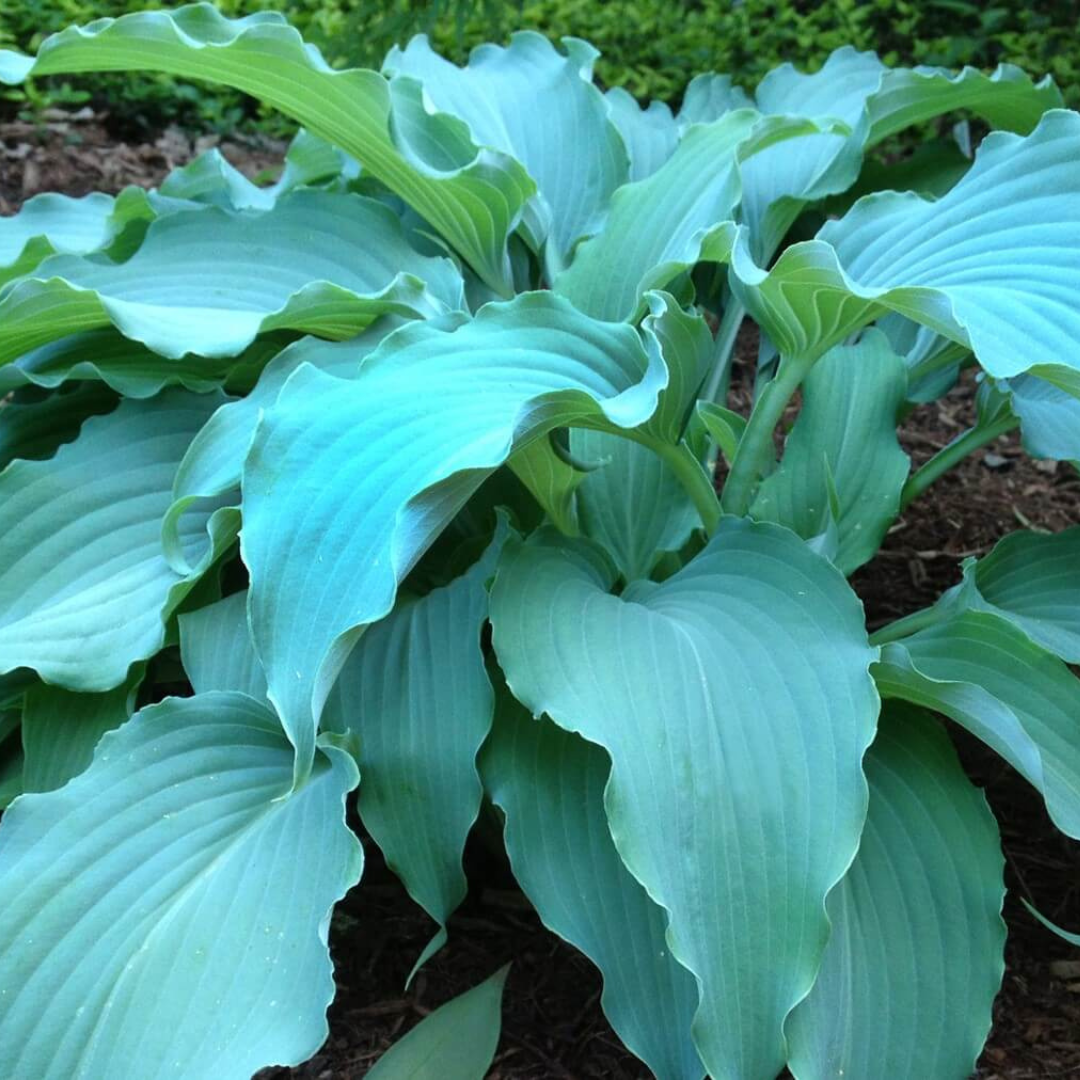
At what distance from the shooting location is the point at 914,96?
213 centimetres

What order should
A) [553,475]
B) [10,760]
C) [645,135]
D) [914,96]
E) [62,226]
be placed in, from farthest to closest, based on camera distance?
[645,135] < [62,226] < [914,96] < [10,760] < [553,475]

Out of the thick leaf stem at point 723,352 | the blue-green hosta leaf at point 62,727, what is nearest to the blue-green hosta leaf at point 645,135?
the thick leaf stem at point 723,352

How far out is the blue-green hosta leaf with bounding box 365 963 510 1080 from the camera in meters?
1.48

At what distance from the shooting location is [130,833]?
55.9 inches

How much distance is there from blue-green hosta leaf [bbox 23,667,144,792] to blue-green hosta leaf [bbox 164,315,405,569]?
0.24 m

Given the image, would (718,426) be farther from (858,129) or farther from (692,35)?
(692,35)

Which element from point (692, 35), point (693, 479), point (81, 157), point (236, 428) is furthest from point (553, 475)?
point (692, 35)

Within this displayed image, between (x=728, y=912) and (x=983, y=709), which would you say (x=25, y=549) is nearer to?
(x=728, y=912)

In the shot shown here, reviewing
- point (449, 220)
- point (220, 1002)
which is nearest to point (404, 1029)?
point (220, 1002)

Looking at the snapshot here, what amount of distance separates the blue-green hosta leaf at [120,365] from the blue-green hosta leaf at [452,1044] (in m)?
0.98

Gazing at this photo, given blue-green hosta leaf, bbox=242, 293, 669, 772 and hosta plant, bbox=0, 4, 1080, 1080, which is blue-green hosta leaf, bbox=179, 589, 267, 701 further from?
blue-green hosta leaf, bbox=242, 293, 669, 772

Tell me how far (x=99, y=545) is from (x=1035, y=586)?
1.36 metres

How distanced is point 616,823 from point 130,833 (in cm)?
58

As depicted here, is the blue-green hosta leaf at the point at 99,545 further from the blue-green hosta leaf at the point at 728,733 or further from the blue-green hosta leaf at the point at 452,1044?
the blue-green hosta leaf at the point at 452,1044
